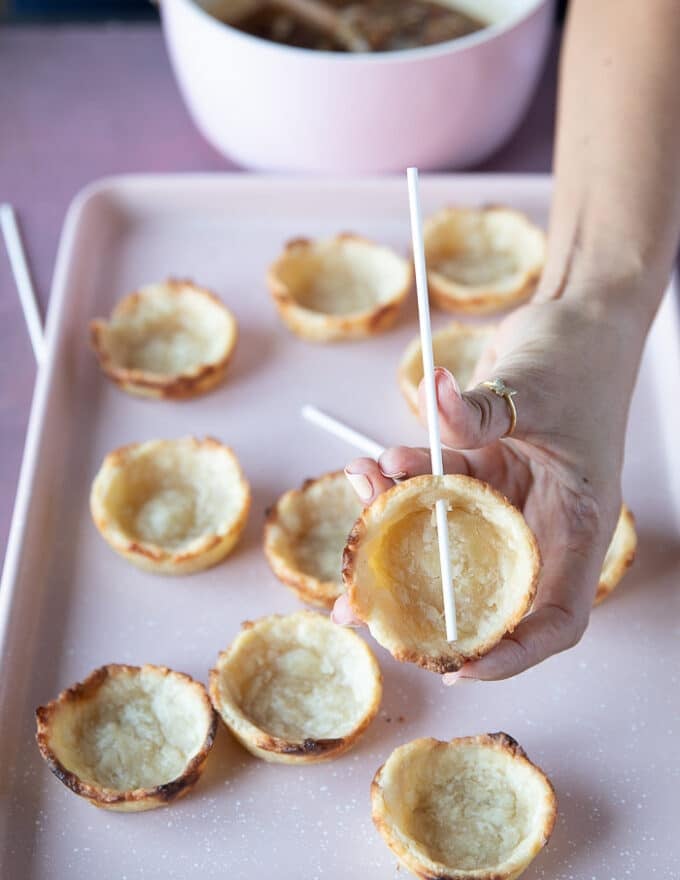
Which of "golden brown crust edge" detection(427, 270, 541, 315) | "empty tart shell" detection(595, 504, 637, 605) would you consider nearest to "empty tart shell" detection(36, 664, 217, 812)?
"empty tart shell" detection(595, 504, 637, 605)

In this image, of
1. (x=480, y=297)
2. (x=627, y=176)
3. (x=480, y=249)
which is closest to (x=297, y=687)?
(x=480, y=297)

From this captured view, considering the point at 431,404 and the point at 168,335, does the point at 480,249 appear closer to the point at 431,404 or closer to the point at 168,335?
the point at 168,335

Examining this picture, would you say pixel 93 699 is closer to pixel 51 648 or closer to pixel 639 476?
pixel 51 648

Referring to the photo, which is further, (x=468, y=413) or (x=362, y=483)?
(x=362, y=483)

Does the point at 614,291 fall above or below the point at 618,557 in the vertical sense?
above

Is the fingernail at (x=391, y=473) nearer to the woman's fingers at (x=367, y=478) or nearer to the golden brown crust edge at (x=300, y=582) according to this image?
the woman's fingers at (x=367, y=478)

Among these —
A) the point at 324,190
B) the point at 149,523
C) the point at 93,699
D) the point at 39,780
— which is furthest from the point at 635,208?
the point at 39,780

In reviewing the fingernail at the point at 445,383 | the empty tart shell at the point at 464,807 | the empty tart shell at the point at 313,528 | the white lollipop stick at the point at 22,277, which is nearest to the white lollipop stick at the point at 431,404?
the fingernail at the point at 445,383
